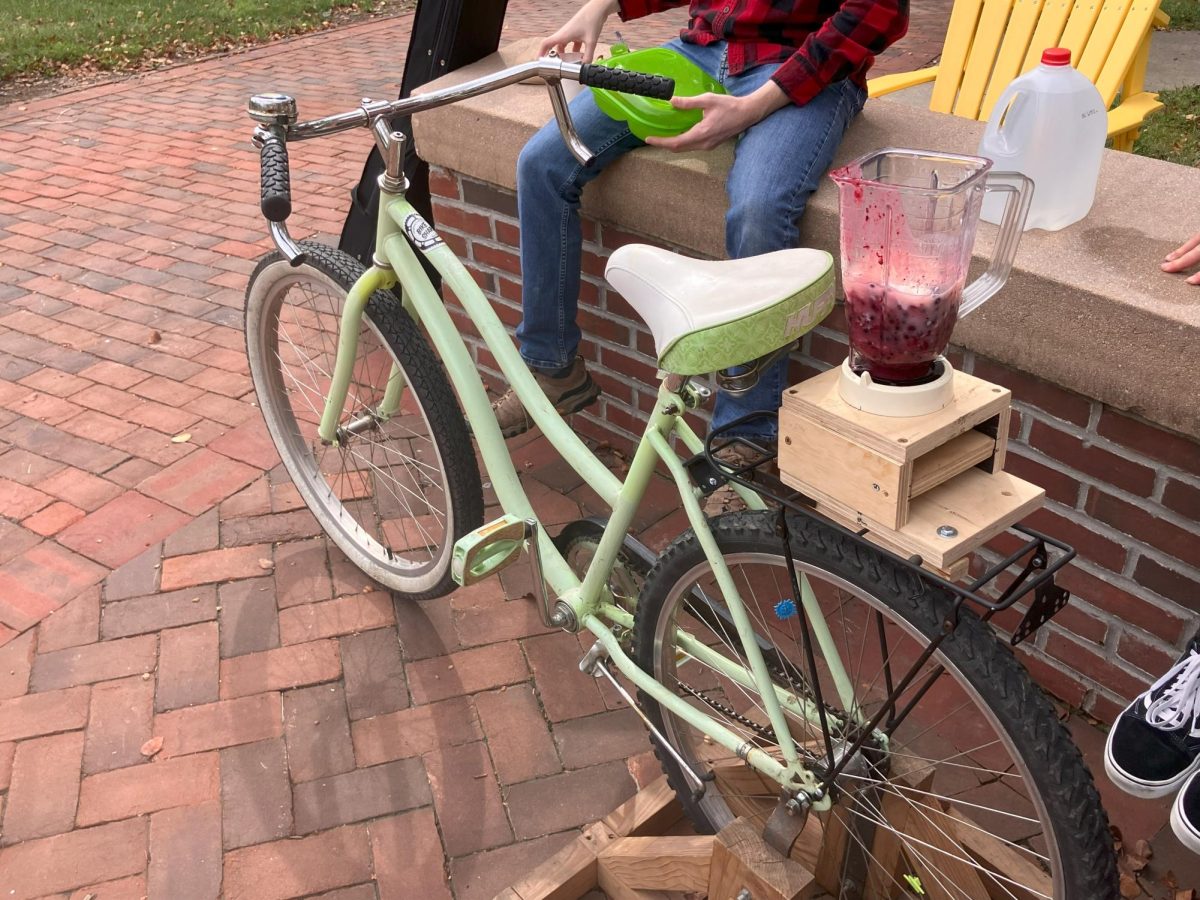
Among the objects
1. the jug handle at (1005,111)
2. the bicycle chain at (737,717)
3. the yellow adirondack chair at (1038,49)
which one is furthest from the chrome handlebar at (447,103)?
the yellow adirondack chair at (1038,49)

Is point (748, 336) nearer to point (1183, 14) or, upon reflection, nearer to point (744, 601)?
point (744, 601)

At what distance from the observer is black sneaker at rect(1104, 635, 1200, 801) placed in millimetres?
1555

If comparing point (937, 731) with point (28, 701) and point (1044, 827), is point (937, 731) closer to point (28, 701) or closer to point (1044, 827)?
point (1044, 827)

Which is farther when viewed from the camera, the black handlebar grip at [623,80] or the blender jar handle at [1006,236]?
the black handlebar grip at [623,80]

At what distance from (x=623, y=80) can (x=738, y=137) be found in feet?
2.14

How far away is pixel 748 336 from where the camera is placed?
158cm

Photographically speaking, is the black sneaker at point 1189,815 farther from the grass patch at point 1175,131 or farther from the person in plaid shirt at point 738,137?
the grass patch at point 1175,131

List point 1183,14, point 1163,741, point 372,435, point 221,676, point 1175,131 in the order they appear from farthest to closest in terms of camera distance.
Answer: point 1183,14
point 1175,131
point 372,435
point 221,676
point 1163,741

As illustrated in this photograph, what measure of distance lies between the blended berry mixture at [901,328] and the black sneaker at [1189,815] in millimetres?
681

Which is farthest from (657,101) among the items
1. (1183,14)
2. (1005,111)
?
(1183,14)

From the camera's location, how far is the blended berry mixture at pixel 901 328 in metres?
1.49

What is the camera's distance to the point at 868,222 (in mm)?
1503

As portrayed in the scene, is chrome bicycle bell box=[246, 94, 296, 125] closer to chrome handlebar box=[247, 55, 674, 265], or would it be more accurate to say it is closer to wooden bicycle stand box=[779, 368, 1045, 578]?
chrome handlebar box=[247, 55, 674, 265]

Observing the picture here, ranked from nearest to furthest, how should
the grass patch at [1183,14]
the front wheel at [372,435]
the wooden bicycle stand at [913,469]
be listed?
the wooden bicycle stand at [913,469] < the front wheel at [372,435] < the grass patch at [1183,14]
